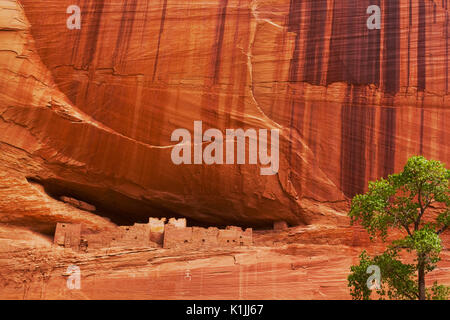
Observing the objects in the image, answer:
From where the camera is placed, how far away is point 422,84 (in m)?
14.4

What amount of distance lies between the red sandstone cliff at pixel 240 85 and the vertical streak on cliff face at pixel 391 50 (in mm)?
28

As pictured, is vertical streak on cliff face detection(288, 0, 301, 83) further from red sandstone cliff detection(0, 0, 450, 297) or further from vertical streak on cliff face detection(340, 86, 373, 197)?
vertical streak on cliff face detection(340, 86, 373, 197)

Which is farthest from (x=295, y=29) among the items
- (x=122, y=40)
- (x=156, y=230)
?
(x=156, y=230)

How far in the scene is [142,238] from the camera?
1387 centimetres

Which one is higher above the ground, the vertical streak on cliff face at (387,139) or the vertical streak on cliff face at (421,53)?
the vertical streak on cliff face at (421,53)

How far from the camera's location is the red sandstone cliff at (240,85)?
14414 millimetres

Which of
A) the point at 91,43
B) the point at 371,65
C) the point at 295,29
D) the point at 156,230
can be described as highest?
the point at 295,29

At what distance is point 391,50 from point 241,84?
3.90 metres

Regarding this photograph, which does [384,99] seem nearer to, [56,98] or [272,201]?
[272,201]

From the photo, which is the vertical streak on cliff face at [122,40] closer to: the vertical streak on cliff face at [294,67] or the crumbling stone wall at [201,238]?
the vertical streak on cliff face at [294,67]

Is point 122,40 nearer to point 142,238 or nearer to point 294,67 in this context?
point 294,67

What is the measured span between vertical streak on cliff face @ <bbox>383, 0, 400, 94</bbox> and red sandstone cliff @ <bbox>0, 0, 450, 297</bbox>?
3 cm

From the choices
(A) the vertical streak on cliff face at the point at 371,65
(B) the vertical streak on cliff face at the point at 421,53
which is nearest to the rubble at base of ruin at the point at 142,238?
(A) the vertical streak on cliff face at the point at 371,65

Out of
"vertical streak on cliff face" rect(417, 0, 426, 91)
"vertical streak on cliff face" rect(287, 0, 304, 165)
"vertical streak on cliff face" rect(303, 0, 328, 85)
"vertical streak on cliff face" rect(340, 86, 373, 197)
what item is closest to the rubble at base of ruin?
"vertical streak on cliff face" rect(287, 0, 304, 165)
